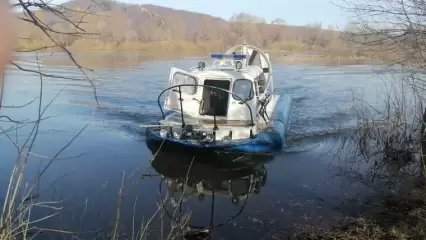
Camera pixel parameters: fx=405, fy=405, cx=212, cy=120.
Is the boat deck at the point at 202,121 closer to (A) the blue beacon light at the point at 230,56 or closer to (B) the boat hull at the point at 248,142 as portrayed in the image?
(B) the boat hull at the point at 248,142

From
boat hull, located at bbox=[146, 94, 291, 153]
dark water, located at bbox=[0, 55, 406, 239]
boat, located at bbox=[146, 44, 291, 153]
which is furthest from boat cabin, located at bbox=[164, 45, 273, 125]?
dark water, located at bbox=[0, 55, 406, 239]

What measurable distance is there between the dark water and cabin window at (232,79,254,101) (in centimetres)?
183

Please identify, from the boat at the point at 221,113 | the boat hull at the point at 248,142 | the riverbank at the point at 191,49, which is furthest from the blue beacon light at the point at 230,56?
the riverbank at the point at 191,49

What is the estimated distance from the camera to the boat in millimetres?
10422

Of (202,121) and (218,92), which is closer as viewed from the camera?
(202,121)

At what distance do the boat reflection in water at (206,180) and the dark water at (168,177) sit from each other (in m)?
0.03

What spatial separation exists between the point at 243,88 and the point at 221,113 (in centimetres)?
118

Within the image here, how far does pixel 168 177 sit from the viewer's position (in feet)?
31.9

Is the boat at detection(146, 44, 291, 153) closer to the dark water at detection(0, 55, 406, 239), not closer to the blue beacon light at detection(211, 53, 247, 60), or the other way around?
the blue beacon light at detection(211, 53, 247, 60)

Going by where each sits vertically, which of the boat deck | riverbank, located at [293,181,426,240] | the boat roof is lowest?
riverbank, located at [293,181,426,240]

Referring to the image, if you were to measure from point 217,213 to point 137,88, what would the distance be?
15.2 m

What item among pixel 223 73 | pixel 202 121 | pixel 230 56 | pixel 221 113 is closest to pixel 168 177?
pixel 202 121

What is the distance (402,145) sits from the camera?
33.7 ft

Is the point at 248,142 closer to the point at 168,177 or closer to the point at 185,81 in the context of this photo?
the point at 168,177
